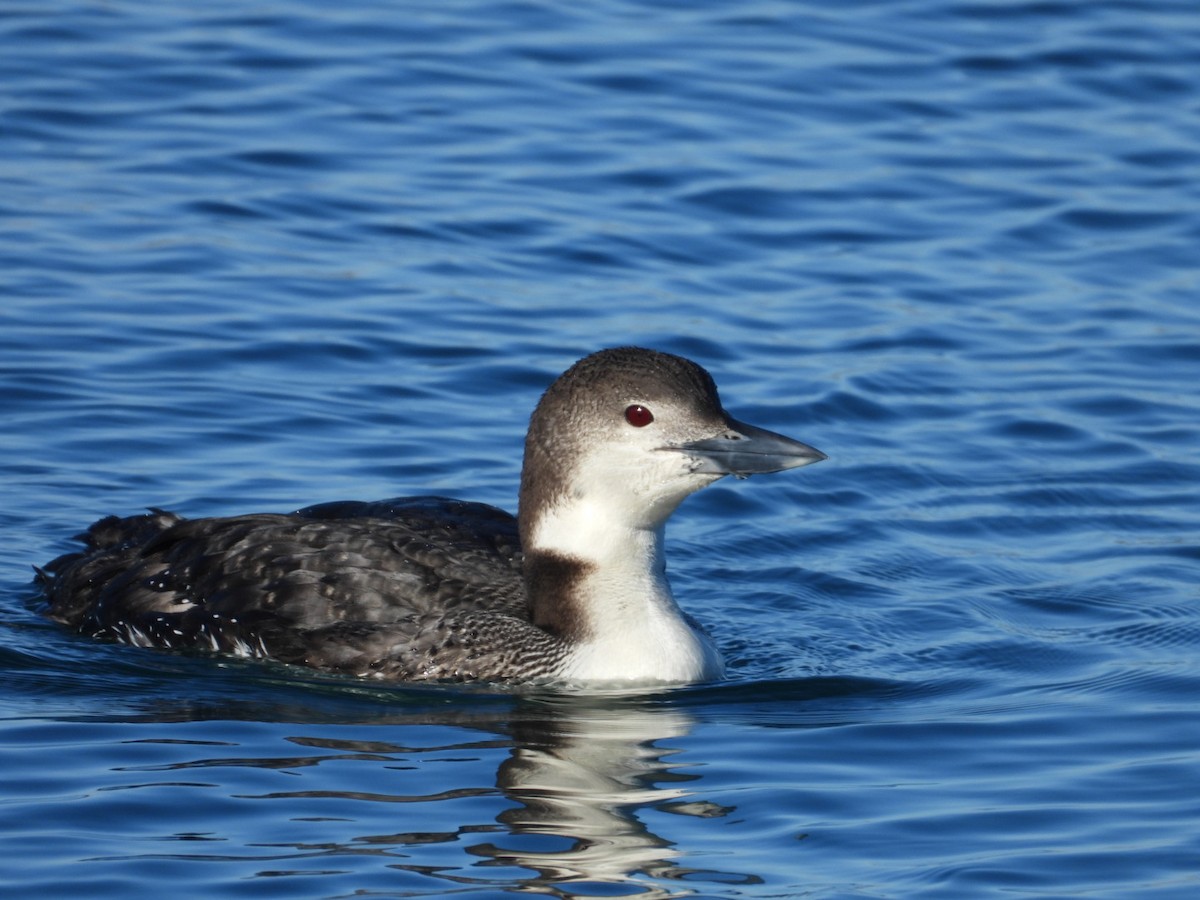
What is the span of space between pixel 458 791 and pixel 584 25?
37.3 ft

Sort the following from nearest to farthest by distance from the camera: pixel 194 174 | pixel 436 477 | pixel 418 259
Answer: pixel 436 477 → pixel 418 259 → pixel 194 174

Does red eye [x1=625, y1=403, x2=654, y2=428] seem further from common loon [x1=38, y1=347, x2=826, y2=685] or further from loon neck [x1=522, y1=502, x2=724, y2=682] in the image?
loon neck [x1=522, y1=502, x2=724, y2=682]

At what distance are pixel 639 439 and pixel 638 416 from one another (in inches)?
3.0

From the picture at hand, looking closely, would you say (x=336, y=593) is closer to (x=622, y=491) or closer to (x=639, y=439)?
(x=622, y=491)

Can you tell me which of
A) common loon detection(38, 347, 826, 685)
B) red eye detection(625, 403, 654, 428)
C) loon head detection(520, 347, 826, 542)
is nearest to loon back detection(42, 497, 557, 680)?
common loon detection(38, 347, 826, 685)

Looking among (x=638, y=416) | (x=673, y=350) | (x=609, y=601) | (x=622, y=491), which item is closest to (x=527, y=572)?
(x=609, y=601)

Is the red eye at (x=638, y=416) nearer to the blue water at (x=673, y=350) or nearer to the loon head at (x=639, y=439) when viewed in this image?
the loon head at (x=639, y=439)

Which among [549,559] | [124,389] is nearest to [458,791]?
[549,559]

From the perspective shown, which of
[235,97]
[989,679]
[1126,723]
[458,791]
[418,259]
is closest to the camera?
[458,791]

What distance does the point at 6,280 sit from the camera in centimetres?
1191

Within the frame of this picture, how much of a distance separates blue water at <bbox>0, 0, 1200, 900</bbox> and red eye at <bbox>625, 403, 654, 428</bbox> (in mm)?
944

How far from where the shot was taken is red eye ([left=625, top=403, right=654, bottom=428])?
7.55 metres

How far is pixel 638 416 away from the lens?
297 inches

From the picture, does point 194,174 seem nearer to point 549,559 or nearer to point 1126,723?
point 549,559
